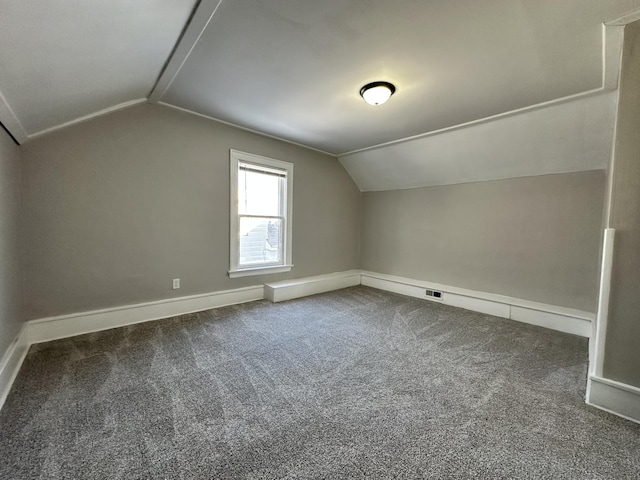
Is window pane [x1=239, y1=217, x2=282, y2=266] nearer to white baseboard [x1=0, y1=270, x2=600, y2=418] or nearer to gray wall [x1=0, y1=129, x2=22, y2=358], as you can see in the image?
white baseboard [x1=0, y1=270, x2=600, y2=418]

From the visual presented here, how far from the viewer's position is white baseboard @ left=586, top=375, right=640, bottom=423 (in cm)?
162

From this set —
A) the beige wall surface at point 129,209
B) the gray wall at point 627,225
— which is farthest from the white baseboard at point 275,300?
the gray wall at point 627,225

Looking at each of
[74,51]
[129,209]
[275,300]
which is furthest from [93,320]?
[74,51]

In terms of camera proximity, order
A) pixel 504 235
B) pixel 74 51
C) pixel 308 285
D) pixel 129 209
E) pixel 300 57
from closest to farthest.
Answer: pixel 74 51
pixel 300 57
pixel 129 209
pixel 504 235
pixel 308 285

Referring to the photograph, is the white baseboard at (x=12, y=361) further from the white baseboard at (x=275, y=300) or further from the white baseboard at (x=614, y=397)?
the white baseboard at (x=614, y=397)

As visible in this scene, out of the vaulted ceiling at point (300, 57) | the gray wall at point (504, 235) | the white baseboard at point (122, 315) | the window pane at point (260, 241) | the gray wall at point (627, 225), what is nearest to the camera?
the vaulted ceiling at point (300, 57)

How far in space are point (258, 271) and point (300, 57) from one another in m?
2.78

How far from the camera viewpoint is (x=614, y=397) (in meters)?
1.68

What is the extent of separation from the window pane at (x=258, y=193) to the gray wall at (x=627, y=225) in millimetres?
3575

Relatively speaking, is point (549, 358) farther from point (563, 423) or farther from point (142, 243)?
point (142, 243)

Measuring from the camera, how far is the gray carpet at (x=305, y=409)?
127cm

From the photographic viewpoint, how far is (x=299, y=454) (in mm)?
1316

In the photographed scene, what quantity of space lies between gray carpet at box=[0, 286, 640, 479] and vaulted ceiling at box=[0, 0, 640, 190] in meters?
1.95

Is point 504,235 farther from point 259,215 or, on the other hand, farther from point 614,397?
point 259,215
